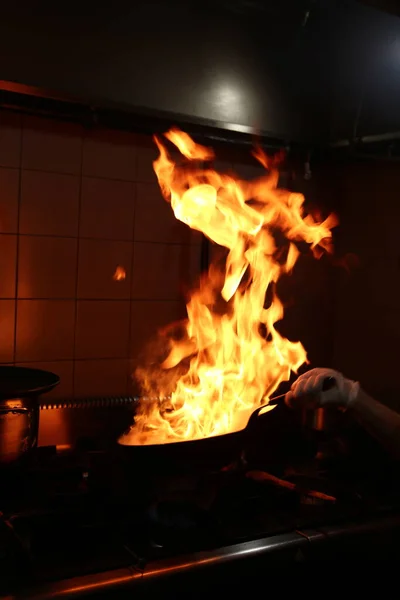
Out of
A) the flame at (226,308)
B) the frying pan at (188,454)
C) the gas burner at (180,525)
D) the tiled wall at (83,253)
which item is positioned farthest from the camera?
the tiled wall at (83,253)

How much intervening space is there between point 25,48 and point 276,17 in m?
0.54

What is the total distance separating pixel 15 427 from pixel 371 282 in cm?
127

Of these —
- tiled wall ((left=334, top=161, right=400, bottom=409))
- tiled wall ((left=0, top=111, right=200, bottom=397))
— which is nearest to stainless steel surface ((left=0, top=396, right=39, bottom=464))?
tiled wall ((left=0, top=111, right=200, bottom=397))

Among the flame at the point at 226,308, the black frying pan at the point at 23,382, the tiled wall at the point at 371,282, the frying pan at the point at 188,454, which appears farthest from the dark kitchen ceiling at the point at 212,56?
the frying pan at the point at 188,454

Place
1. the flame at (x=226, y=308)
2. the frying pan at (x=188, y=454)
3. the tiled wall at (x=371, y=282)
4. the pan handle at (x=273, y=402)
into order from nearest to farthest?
1. the frying pan at (x=188, y=454)
2. the pan handle at (x=273, y=402)
3. the flame at (x=226, y=308)
4. the tiled wall at (x=371, y=282)

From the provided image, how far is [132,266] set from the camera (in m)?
1.78

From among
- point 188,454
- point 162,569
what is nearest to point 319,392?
point 188,454

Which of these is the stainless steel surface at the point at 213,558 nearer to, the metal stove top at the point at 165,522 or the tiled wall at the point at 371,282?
the metal stove top at the point at 165,522

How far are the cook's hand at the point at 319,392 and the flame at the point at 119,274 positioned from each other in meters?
0.60

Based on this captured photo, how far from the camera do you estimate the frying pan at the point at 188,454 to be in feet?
3.83

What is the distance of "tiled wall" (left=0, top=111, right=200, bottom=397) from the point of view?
161 cm

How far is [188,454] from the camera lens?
3.95 feet

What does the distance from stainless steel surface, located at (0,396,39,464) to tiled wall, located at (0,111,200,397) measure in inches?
16.3

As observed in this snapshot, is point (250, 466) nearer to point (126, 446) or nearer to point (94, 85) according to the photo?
point (126, 446)
